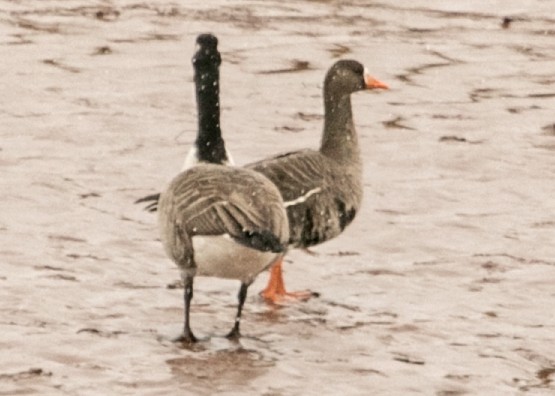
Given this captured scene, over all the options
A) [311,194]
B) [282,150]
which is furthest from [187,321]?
[282,150]

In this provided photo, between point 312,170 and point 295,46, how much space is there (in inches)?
224

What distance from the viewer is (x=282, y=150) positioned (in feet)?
37.8

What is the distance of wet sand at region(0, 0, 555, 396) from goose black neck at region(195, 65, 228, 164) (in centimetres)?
73

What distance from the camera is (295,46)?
14531 mm

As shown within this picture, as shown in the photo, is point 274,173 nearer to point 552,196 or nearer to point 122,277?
point 122,277

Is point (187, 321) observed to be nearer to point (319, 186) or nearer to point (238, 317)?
point (238, 317)

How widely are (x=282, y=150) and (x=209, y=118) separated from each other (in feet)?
9.44

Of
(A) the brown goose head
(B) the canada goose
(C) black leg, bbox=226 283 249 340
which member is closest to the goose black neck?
(B) the canada goose

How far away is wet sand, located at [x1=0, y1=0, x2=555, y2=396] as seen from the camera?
25.1ft

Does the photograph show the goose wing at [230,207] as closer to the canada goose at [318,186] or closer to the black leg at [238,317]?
the black leg at [238,317]

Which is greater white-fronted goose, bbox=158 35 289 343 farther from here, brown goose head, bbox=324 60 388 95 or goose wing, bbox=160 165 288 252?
brown goose head, bbox=324 60 388 95

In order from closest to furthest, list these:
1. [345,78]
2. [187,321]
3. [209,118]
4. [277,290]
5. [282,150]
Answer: [187,321] → [209,118] → [277,290] → [345,78] → [282,150]

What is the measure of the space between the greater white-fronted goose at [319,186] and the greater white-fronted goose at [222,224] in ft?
1.93

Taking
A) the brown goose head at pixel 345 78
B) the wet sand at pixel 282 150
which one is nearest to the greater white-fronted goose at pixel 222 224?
Answer: the wet sand at pixel 282 150
